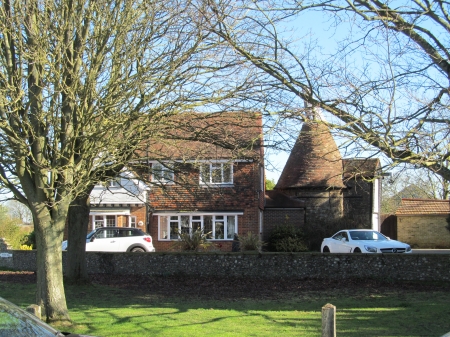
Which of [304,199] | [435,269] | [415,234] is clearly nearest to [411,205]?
[415,234]

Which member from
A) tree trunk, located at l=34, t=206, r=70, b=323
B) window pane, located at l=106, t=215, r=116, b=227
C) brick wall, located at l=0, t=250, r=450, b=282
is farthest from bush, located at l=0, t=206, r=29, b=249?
tree trunk, located at l=34, t=206, r=70, b=323

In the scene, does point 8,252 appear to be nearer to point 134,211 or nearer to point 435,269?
point 134,211

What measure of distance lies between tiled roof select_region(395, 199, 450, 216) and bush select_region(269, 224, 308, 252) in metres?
15.0

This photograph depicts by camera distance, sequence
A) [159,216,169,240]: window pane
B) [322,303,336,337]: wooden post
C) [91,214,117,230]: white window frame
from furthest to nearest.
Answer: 1. [91,214,117,230]: white window frame
2. [159,216,169,240]: window pane
3. [322,303,336,337]: wooden post

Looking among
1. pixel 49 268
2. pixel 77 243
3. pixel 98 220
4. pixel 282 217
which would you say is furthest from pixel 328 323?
pixel 282 217

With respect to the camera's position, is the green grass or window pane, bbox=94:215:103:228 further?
window pane, bbox=94:215:103:228

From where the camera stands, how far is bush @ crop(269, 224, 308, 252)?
29344 millimetres

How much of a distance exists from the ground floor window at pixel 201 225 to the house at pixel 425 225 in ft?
59.5

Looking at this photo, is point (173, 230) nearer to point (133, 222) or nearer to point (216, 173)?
point (133, 222)

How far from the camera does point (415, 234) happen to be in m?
41.2

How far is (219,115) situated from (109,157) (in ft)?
9.70

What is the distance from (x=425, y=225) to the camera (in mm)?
41344

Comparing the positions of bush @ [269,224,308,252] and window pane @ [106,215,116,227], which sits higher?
window pane @ [106,215,116,227]

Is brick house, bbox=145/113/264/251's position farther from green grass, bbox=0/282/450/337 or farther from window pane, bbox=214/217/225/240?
window pane, bbox=214/217/225/240
